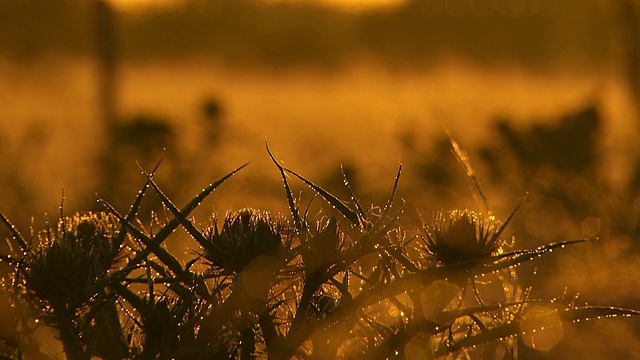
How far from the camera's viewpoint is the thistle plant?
47.6 inches

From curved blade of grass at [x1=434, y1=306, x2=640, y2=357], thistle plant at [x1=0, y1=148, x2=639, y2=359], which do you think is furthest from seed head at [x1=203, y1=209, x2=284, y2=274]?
curved blade of grass at [x1=434, y1=306, x2=640, y2=357]

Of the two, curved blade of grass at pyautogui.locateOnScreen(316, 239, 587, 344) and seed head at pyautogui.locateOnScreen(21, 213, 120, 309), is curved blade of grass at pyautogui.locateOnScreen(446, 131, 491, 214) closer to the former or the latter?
curved blade of grass at pyautogui.locateOnScreen(316, 239, 587, 344)

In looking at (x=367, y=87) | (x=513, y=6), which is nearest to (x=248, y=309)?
(x=367, y=87)

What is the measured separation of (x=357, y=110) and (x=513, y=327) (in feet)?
46.2

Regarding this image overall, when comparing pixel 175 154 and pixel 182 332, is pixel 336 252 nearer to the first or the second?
pixel 182 332

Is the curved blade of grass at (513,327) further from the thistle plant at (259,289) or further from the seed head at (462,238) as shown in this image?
the seed head at (462,238)

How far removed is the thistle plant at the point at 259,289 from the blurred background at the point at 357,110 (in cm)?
18

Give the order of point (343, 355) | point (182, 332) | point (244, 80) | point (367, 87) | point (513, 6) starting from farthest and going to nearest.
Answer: point (513, 6), point (244, 80), point (367, 87), point (343, 355), point (182, 332)

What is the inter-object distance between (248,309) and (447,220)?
0.93 feet

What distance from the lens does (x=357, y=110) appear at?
50.1ft

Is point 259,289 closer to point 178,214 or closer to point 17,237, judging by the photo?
point 178,214

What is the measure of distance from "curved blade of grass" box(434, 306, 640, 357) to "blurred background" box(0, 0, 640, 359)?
0.41 m

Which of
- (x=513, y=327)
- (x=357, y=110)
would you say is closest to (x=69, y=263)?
(x=513, y=327)

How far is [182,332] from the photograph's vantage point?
1210 mm
